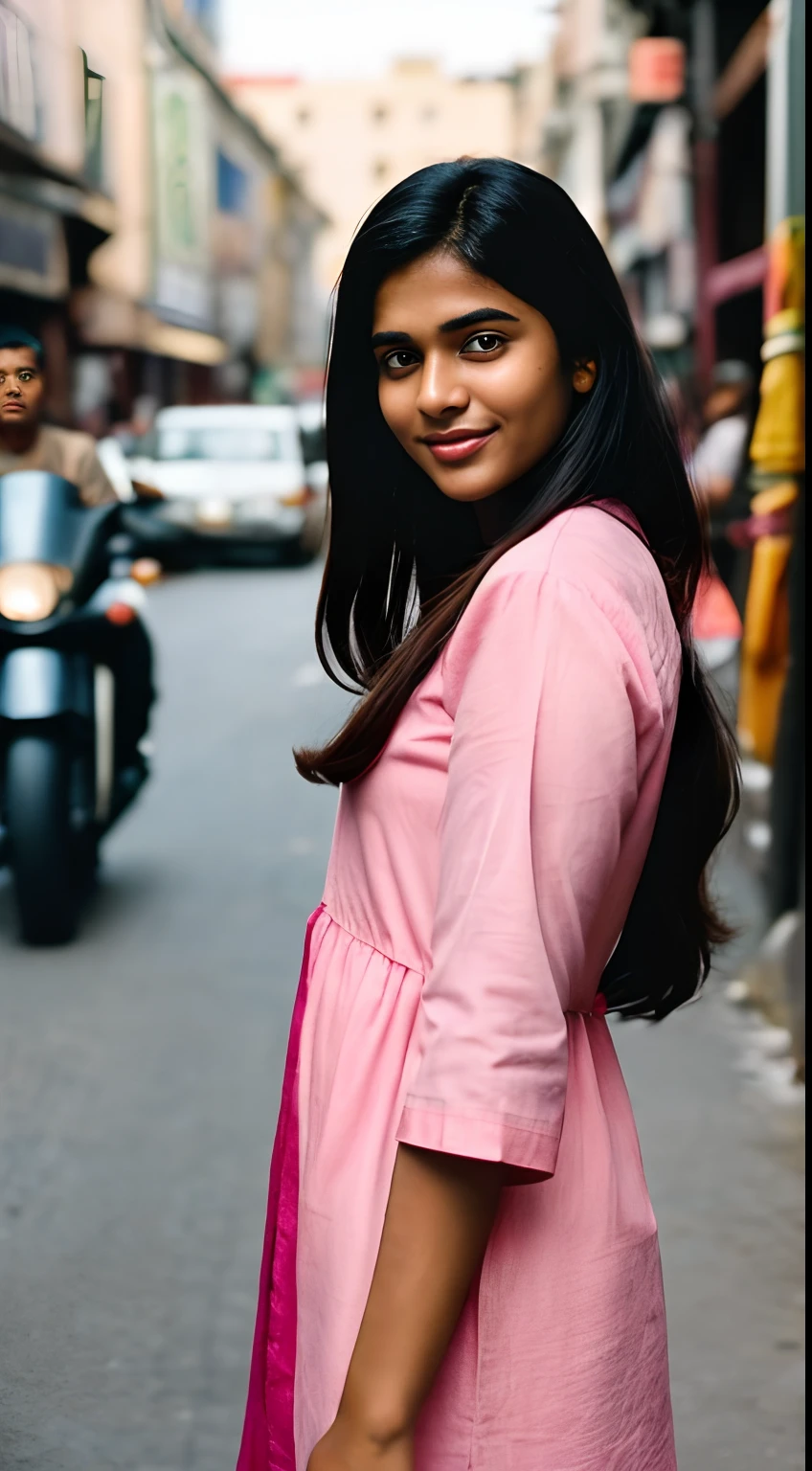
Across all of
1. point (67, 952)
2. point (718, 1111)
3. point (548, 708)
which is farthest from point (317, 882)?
point (548, 708)

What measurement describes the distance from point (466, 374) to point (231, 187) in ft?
3.62

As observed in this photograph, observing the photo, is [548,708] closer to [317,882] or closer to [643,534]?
[643,534]

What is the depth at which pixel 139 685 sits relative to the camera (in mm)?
3475

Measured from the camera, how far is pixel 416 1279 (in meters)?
1.01

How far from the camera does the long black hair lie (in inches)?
42.5

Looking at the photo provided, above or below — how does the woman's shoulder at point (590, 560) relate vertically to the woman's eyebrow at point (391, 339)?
below

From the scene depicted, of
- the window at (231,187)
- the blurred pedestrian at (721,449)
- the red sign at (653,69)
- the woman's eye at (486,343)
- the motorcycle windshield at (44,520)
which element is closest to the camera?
the woman's eye at (486,343)

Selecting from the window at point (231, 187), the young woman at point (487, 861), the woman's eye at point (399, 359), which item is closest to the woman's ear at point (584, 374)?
the young woman at point (487, 861)

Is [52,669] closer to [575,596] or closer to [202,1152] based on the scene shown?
[575,596]

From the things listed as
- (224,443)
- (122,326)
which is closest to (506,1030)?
(122,326)

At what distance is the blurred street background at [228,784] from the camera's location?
54.8 inches

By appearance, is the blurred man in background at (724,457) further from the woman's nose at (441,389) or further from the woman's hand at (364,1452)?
the woman's hand at (364,1452)

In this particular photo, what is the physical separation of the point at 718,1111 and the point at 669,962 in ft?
7.72

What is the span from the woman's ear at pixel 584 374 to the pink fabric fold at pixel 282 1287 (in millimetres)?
388
